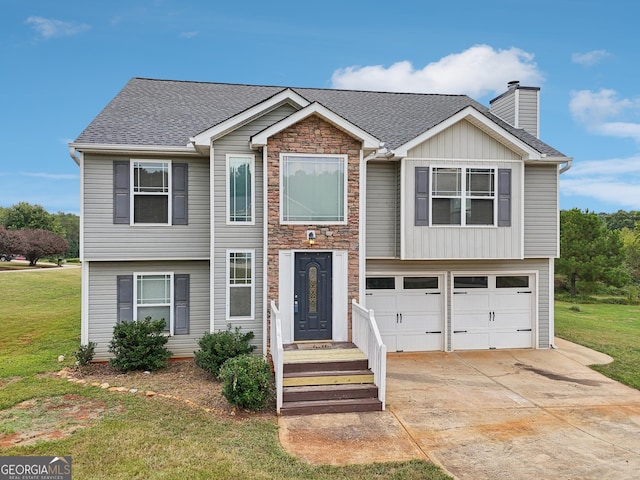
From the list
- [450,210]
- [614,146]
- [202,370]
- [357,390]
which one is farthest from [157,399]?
[614,146]

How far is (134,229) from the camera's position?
35.0ft

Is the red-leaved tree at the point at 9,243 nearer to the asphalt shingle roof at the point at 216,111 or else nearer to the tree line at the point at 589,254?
the asphalt shingle roof at the point at 216,111

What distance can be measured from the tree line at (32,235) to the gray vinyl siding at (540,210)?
137ft

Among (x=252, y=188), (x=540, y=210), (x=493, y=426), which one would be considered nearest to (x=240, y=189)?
(x=252, y=188)

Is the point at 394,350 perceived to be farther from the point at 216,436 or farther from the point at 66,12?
the point at 66,12

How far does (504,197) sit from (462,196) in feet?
3.82

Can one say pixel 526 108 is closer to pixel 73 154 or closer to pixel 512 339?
pixel 512 339

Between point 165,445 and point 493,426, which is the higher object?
point 165,445

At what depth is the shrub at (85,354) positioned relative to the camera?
33.1 ft

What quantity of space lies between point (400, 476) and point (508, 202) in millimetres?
8321

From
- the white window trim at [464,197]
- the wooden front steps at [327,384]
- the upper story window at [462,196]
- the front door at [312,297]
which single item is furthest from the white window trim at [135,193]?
the white window trim at [464,197]

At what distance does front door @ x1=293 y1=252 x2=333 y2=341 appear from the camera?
9930 millimetres

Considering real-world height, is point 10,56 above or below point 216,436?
above

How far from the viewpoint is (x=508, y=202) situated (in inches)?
449
